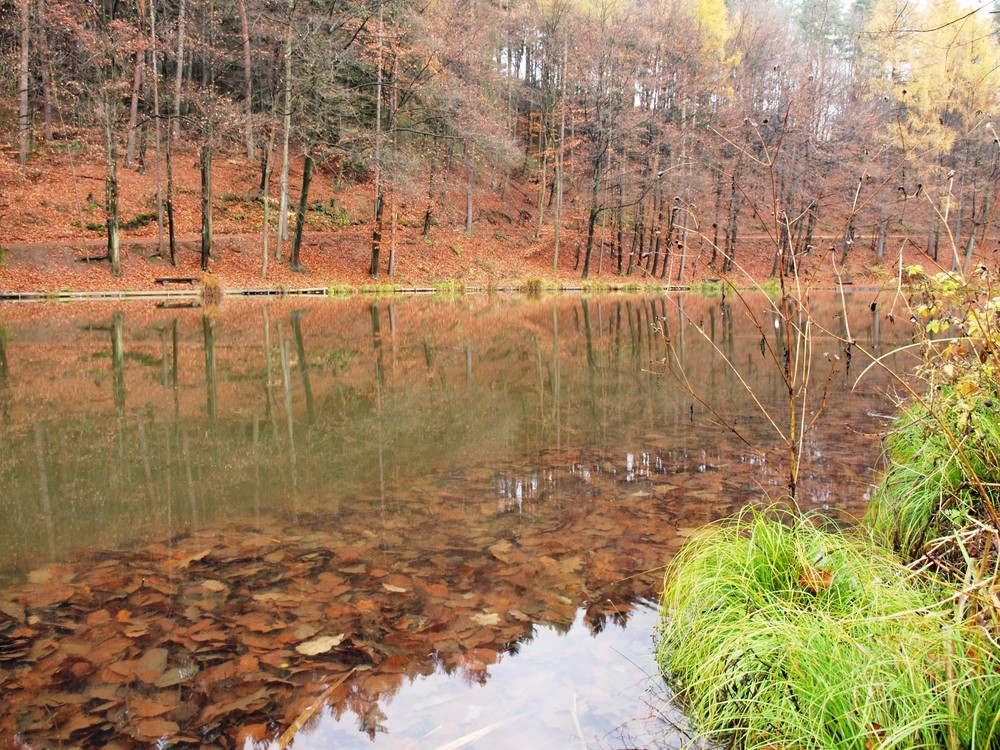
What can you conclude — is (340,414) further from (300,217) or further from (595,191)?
(595,191)

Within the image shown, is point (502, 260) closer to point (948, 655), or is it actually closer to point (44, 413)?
point (44, 413)

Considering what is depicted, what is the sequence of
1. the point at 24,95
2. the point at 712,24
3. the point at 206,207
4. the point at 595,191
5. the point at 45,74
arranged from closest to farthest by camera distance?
the point at 206,207, the point at 24,95, the point at 45,74, the point at 595,191, the point at 712,24

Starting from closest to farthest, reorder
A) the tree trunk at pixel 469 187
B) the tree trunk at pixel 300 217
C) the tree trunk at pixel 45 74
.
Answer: the tree trunk at pixel 300 217 → the tree trunk at pixel 45 74 → the tree trunk at pixel 469 187

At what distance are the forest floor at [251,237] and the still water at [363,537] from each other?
1293 centimetres

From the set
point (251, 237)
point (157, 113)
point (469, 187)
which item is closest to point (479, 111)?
point (469, 187)

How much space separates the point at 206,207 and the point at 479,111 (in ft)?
43.7

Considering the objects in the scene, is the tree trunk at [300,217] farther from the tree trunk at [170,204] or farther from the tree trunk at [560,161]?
the tree trunk at [560,161]

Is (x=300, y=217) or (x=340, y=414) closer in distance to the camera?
(x=340, y=414)

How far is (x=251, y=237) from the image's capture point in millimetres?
27312

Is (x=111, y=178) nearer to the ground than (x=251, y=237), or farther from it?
farther from it

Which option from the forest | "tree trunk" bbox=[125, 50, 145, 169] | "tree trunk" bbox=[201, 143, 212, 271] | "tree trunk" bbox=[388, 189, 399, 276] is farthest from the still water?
"tree trunk" bbox=[125, 50, 145, 169]

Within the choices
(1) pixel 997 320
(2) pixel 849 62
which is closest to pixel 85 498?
(1) pixel 997 320

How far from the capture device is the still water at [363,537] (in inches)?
106

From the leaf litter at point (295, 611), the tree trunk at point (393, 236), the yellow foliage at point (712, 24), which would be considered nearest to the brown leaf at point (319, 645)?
the leaf litter at point (295, 611)
